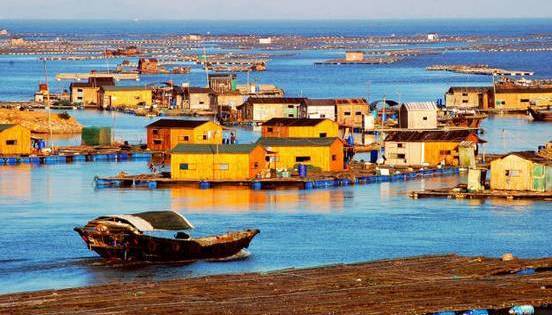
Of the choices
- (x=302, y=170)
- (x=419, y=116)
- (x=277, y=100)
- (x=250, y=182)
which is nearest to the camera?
(x=250, y=182)

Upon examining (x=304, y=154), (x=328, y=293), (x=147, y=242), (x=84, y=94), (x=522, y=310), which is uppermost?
(x=84, y=94)

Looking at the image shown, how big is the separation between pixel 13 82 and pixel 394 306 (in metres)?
97.4

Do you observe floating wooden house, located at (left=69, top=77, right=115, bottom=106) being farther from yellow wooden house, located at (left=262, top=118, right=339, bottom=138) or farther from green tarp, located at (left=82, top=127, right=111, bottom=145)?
yellow wooden house, located at (left=262, top=118, right=339, bottom=138)

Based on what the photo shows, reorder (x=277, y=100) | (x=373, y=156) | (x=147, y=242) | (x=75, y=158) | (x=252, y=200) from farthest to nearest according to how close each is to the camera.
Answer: (x=277, y=100) → (x=75, y=158) → (x=373, y=156) → (x=252, y=200) → (x=147, y=242)

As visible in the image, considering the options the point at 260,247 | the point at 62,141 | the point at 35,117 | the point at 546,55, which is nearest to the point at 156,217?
the point at 260,247

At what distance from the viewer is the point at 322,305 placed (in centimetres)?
2892

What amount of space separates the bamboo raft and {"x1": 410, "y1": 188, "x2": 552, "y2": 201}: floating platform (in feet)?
46.9

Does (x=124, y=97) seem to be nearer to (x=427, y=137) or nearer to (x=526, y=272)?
(x=427, y=137)

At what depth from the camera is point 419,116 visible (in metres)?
70.2

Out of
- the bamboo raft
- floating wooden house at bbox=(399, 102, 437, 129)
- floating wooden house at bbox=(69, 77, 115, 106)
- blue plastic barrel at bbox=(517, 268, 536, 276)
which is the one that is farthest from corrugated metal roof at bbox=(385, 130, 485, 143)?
floating wooden house at bbox=(69, 77, 115, 106)

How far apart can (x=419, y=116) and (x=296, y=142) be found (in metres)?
16.3

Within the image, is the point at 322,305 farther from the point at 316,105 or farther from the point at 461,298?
the point at 316,105

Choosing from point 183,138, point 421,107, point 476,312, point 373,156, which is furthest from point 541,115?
point 476,312

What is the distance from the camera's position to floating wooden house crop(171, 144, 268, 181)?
52.3 metres
